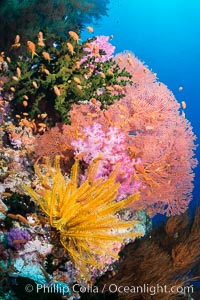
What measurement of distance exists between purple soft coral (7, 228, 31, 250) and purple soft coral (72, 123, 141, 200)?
1324 mm

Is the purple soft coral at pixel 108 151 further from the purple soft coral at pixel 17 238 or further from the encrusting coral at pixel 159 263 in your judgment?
the purple soft coral at pixel 17 238

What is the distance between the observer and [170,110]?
197 inches

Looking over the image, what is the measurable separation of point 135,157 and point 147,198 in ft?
2.36

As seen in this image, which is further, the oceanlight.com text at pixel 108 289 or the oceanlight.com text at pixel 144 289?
the oceanlight.com text at pixel 144 289

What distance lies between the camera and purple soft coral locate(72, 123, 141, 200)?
13.5 feet

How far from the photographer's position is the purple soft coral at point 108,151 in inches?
162

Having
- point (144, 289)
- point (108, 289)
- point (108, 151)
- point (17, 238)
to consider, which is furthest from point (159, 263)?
point (17, 238)

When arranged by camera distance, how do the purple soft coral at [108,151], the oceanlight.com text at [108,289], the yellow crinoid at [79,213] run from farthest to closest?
the purple soft coral at [108,151] < the yellow crinoid at [79,213] < the oceanlight.com text at [108,289]

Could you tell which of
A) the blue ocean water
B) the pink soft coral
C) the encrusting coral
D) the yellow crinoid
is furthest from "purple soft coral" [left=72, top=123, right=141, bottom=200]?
the blue ocean water

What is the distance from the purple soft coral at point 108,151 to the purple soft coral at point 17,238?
1.32 metres

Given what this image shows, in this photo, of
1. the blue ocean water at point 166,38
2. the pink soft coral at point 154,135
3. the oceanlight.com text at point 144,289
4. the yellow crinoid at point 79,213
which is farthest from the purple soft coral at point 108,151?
the blue ocean water at point 166,38

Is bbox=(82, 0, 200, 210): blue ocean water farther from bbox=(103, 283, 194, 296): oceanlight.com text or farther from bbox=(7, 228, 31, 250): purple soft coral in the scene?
bbox=(7, 228, 31, 250): purple soft coral

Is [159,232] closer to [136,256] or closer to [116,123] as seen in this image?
[136,256]

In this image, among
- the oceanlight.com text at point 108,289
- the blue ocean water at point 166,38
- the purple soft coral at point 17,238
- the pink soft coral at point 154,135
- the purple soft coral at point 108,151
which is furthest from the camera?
the blue ocean water at point 166,38
